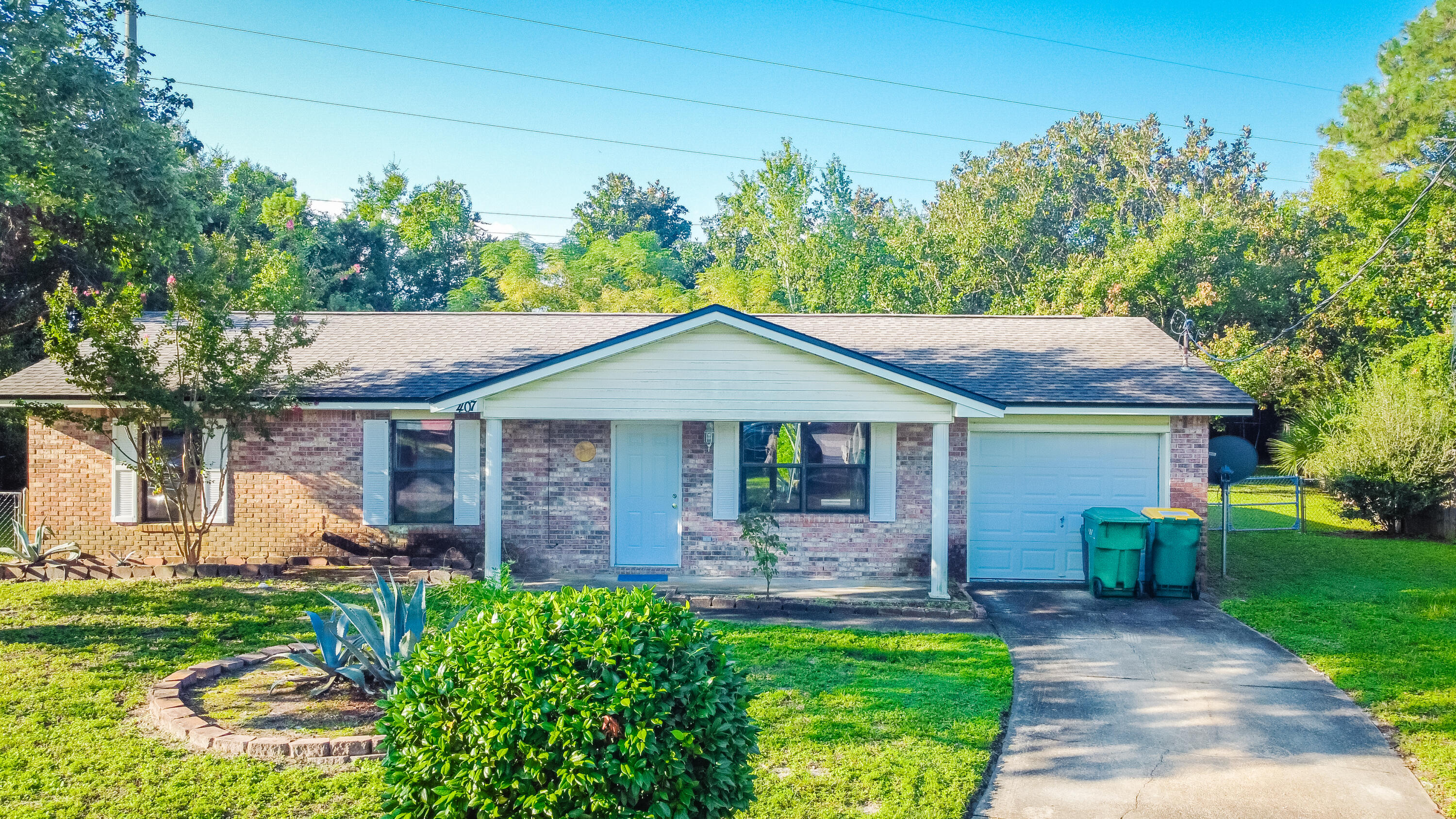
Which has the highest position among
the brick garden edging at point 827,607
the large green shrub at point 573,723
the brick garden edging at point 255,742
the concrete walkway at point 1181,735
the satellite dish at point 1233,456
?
the satellite dish at point 1233,456

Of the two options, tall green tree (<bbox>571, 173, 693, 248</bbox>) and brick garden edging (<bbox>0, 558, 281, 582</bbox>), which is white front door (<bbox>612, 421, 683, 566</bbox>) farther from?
tall green tree (<bbox>571, 173, 693, 248</bbox>)

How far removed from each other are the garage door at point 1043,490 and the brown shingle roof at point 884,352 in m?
0.72

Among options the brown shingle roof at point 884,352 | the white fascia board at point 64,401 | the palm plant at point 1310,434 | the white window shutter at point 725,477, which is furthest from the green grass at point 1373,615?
the white fascia board at point 64,401

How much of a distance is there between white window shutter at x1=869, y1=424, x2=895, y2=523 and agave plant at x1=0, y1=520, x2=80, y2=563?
10.4 m

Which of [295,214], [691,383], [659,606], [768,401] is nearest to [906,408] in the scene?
[768,401]

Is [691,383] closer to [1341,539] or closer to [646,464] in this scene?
[646,464]

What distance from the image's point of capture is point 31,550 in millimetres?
12695

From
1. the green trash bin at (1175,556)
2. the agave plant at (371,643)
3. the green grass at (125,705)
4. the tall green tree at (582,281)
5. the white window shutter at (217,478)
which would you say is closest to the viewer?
the green grass at (125,705)

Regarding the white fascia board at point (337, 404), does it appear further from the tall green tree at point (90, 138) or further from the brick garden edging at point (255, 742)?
the brick garden edging at point (255, 742)

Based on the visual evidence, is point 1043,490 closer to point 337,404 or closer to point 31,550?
point 337,404

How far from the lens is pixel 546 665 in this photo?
4500 millimetres

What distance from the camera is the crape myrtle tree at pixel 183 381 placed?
11.5 m

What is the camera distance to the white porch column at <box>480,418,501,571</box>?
39.9 ft

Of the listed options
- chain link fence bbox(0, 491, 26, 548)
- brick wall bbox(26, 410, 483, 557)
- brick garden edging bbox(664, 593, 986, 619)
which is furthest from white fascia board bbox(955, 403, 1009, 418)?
chain link fence bbox(0, 491, 26, 548)
